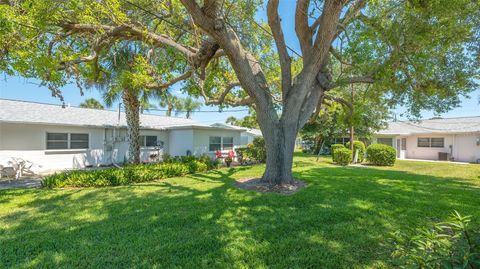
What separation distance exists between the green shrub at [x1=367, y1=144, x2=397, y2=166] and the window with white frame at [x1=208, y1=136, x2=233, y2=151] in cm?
1120

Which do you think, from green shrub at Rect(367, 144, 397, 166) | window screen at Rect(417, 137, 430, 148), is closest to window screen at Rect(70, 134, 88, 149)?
green shrub at Rect(367, 144, 397, 166)

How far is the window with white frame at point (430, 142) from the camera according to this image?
22.3 meters

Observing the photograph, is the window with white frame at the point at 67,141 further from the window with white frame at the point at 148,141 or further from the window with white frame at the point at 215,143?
the window with white frame at the point at 215,143

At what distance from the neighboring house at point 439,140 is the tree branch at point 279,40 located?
1477 cm

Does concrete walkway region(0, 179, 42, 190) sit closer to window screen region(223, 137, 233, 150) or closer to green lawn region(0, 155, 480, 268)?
green lawn region(0, 155, 480, 268)

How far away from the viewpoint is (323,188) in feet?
26.5

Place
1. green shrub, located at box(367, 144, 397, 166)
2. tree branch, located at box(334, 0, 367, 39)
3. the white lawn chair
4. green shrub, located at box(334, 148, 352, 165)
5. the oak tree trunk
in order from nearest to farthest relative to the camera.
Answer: tree branch, located at box(334, 0, 367, 39), the white lawn chair, the oak tree trunk, green shrub, located at box(367, 144, 397, 166), green shrub, located at box(334, 148, 352, 165)

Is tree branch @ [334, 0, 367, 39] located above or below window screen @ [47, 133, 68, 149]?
above

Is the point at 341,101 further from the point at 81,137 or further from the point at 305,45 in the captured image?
the point at 81,137

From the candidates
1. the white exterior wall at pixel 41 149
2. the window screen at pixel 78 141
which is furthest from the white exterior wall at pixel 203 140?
the window screen at pixel 78 141

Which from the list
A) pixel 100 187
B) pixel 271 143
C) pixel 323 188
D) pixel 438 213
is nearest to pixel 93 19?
pixel 100 187

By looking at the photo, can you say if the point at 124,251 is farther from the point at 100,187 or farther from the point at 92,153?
the point at 92,153

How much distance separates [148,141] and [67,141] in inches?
207

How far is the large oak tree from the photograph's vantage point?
6.83 metres
